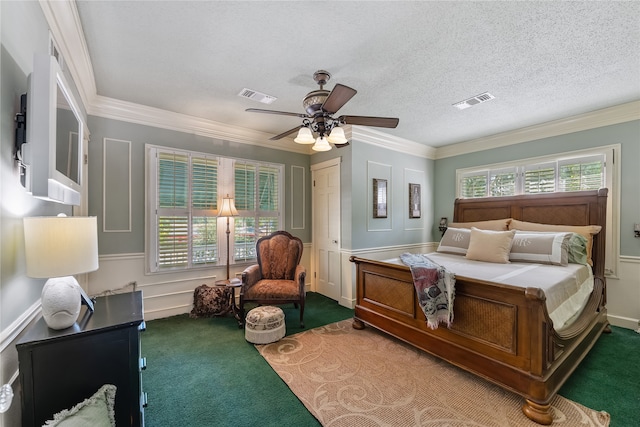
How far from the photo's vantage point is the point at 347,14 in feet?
5.85

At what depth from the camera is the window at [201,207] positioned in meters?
3.45

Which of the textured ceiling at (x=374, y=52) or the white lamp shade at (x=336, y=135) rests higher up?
the textured ceiling at (x=374, y=52)

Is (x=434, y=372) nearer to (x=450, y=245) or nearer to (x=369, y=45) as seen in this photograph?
(x=450, y=245)

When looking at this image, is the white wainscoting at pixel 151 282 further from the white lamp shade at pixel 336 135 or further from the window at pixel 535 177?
the window at pixel 535 177

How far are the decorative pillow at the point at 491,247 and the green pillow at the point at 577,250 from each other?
53 centimetres

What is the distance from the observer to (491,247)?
10.5 ft

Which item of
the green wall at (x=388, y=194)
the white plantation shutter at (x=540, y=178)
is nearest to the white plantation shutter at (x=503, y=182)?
the white plantation shutter at (x=540, y=178)

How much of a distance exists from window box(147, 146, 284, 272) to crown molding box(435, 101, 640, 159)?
3.33 m

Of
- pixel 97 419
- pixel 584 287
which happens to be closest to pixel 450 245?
pixel 584 287

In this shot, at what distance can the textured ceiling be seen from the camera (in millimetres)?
1777

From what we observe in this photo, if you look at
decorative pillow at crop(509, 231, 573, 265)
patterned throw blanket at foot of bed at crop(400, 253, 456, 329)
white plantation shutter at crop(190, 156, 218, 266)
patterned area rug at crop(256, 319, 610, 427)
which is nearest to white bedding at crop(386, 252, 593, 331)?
decorative pillow at crop(509, 231, 573, 265)

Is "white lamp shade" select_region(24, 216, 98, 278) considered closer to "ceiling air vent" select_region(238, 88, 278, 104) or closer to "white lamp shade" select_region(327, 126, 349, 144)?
"white lamp shade" select_region(327, 126, 349, 144)

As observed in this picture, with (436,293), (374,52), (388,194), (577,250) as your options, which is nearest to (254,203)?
(388,194)

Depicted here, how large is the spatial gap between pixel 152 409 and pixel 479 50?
3663 millimetres
